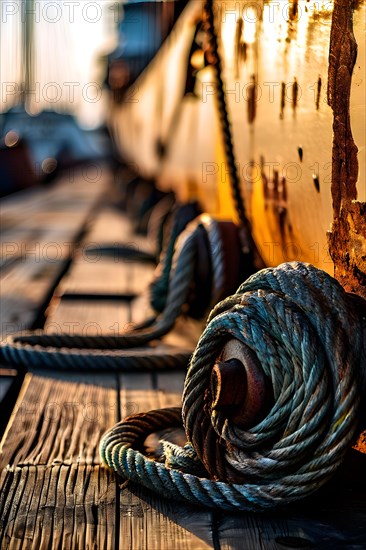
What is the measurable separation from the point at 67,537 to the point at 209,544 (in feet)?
0.75

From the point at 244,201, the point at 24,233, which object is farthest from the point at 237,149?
the point at 24,233

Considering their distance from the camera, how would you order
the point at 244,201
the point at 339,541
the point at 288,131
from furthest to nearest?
the point at 244,201 → the point at 288,131 → the point at 339,541

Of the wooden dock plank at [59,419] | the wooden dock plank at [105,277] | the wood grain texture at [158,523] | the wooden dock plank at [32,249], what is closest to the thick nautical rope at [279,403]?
the wood grain texture at [158,523]

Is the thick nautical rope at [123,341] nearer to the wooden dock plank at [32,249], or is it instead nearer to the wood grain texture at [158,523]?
the wooden dock plank at [32,249]

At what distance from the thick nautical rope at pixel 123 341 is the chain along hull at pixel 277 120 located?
7.9 inches

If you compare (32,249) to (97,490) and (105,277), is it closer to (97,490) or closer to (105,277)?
(105,277)

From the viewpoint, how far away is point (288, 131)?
2.34 meters

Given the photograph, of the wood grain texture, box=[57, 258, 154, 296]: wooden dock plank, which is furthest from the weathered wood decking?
box=[57, 258, 154, 296]: wooden dock plank

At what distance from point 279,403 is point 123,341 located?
1484 mm

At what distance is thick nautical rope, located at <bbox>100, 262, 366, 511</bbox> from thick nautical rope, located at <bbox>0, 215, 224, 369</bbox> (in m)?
0.91

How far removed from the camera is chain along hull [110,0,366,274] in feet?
6.31

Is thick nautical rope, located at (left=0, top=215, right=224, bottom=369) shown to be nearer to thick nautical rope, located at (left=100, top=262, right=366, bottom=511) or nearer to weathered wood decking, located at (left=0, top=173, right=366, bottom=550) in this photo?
weathered wood decking, located at (left=0, top=173, right=366, bottom=550)

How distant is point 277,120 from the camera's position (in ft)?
8.19

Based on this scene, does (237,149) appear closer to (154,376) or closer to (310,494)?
(154,376)
